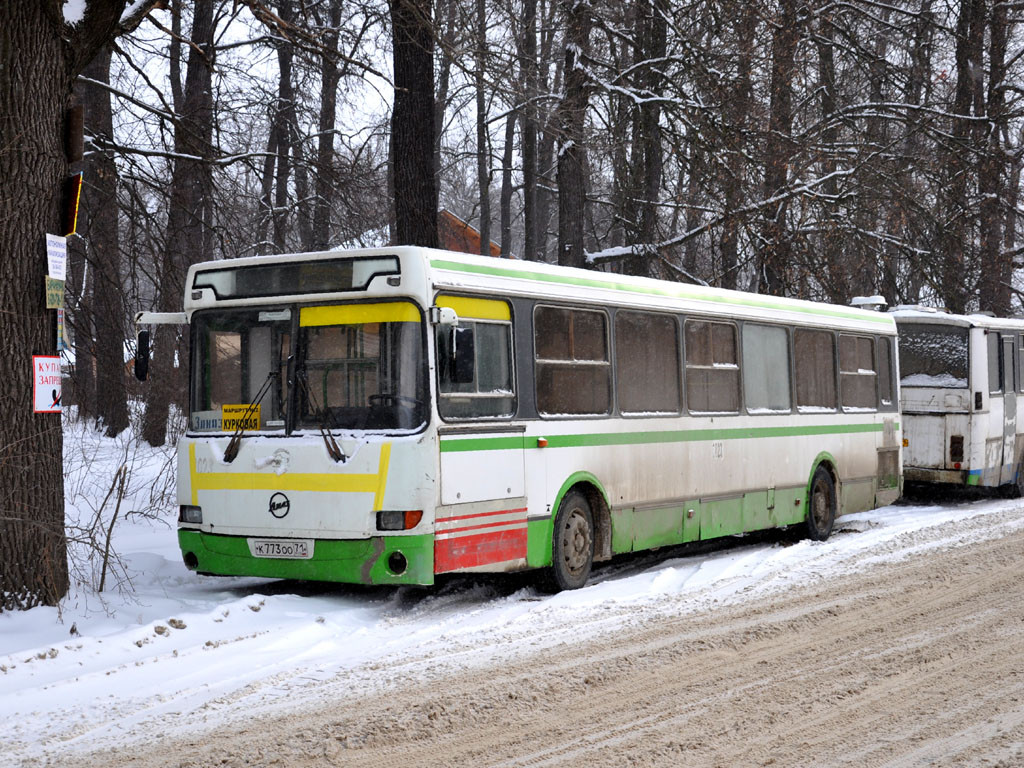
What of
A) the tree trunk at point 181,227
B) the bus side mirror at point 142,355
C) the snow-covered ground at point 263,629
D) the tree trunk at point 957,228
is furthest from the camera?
Answer: the tree trunk at point 957,228

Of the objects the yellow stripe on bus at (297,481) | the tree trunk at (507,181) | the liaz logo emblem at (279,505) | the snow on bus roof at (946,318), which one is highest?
the tree trunk at (507,181)

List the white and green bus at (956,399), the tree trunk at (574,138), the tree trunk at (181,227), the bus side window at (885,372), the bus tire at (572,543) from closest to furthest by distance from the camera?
the bus tire at (572,543) < the tree trunk at (181,227) < the bus side window at (885,372) < the white and green bus at (956,399) < the tree trunk at (574,138)

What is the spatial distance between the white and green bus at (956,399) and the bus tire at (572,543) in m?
9.09

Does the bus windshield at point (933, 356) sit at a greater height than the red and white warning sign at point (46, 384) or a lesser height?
greater

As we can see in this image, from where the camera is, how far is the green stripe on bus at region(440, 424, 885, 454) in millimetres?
10008

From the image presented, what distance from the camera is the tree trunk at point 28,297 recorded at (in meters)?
9.02

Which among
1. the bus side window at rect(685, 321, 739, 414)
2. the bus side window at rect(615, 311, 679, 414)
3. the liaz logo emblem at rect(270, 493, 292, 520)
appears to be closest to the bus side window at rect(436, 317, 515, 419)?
the liaz logo emblem at rect(270, 493, 292, 520)

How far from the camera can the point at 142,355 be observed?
1061 centimetres

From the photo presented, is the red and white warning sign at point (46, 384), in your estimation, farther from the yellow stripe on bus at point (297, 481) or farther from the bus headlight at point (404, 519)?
the bus headlight at point (404, 519)

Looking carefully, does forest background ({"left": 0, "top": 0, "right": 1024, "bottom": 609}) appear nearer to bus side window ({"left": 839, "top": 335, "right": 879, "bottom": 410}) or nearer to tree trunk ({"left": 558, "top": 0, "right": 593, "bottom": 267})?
tree trunk ({"left": 558, "top": 0, "right": 593, "bottom": 267})

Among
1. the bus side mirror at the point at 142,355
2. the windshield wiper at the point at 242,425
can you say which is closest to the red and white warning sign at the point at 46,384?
the bus side mirror at the point at 142,355

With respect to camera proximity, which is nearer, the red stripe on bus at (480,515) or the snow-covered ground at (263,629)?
the snow-covered ground at (263,629)

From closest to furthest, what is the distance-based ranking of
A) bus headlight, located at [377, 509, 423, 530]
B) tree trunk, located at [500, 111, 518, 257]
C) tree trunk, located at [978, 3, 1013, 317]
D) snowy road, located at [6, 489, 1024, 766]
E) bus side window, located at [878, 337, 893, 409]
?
snowy road, located at [6, 489, 1024, 766] → bus headlight, located at [377, 509, 423, 530] → bus side window, located at [878, 337, 893, 409] → tree trunk, located at [978, 3, 1013, 317] → tree trunk, located at [500, 111, 518, 257]

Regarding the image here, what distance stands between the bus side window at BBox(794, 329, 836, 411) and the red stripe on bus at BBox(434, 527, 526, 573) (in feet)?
18.7
